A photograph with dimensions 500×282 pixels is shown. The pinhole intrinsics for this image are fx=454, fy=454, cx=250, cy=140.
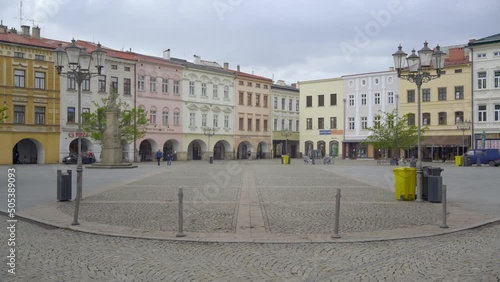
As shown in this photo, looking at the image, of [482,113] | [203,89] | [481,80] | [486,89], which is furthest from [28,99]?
[486,89]

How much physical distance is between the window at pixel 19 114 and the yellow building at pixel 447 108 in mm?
44737

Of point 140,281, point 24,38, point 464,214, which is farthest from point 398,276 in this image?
point 24,38

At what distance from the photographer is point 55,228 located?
32.6 feet

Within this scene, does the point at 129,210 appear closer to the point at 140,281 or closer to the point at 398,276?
the point at 140,281

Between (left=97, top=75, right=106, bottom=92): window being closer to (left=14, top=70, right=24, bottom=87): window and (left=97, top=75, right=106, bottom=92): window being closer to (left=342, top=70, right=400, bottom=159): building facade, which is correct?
(left=14, top=70, right=24, bottom=87): window

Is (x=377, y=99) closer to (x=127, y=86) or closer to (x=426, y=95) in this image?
(x=426, y=95)

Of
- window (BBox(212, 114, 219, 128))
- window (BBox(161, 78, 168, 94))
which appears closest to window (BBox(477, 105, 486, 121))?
window (BBox(212, 114, 219, 128))

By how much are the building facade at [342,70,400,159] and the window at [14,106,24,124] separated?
40997 mm

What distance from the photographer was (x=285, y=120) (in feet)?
251

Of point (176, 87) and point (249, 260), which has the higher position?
point (176, 87)

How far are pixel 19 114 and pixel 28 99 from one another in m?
1.71

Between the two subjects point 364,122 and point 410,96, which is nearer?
point 410,96

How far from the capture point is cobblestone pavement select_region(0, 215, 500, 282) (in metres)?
6.37

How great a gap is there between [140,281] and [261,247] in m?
2.71
